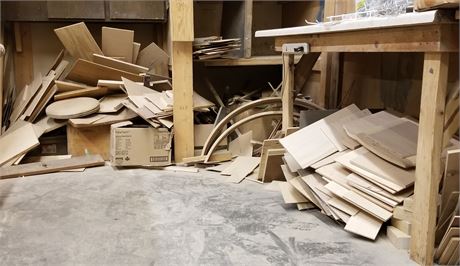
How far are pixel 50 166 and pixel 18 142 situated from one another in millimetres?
346

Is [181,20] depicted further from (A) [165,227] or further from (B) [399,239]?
(B) [399,239]

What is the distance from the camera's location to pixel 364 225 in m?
1.94

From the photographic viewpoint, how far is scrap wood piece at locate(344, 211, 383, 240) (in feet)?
6.25

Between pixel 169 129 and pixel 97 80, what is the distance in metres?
0.94

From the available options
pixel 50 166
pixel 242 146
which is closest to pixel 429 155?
pixel 242 146

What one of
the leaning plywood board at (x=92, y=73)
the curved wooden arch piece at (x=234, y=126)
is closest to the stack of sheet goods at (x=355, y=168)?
the curved wooden arch piece at (x=234, y=126)

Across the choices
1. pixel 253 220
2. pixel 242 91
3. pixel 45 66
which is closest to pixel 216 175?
pixel 253 220

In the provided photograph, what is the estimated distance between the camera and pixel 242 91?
4.43 meters

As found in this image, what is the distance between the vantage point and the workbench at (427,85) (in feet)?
4.84

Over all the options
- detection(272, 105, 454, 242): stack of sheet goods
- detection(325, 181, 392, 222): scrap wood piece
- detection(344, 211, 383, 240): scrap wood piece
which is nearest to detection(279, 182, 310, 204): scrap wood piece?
detection(272, 105, 454, 242): stack of sheet goods

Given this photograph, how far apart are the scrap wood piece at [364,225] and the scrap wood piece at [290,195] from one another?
0.41 meters

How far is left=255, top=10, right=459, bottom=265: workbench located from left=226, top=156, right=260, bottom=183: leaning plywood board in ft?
4.44

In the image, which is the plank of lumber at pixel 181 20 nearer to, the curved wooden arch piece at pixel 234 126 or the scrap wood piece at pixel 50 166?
the curved wooden arch piece at pixel 234 126

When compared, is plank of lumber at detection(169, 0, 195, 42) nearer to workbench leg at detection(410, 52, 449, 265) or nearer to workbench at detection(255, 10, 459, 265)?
workbench at detection(255, 10, 459, 265)
